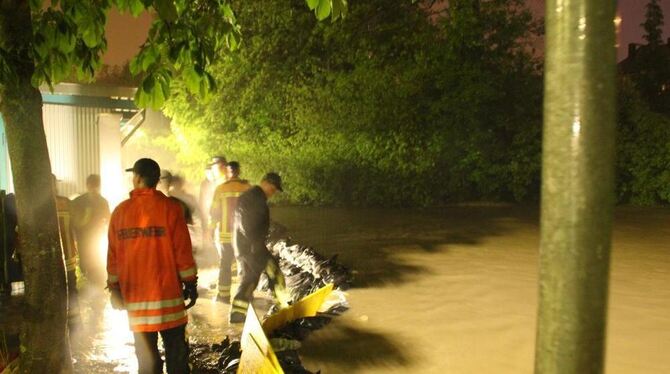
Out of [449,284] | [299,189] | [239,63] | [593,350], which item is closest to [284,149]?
[299,189]

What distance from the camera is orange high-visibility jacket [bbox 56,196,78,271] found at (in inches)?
253

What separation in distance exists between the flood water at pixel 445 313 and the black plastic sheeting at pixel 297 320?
20 cm

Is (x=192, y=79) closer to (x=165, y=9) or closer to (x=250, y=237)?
(x=165, y=9)

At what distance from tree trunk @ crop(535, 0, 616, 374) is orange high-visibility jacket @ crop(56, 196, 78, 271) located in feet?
18.8

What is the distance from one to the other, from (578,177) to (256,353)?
271cm

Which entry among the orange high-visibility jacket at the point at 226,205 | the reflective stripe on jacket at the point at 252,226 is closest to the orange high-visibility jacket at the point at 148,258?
the reflective stripe on jacket at the point at 252,226

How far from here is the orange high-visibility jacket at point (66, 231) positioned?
643 centimetres

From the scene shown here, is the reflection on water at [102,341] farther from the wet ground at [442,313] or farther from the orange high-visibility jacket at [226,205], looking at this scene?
Result: the orange high-visibility jacket at [226,205]

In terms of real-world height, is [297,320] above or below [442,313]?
above

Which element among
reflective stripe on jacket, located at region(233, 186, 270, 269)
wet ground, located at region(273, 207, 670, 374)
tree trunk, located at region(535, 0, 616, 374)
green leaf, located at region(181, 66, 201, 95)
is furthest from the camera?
reflective stripe on jacket, located at region(233, 186, 270, 269)

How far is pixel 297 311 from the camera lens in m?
6.29

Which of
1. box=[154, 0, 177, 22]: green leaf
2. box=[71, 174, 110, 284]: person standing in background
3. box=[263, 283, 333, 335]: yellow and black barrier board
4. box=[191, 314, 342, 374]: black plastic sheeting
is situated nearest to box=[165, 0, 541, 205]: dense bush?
box=[71, 174, 110, 284]: person standing in background

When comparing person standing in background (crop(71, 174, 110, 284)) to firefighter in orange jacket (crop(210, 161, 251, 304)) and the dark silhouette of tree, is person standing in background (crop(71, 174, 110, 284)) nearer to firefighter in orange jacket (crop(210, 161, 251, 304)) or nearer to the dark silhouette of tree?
firefighter in orange jacket (crop(210, 161, 251, 304))

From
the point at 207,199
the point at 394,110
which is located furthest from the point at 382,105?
the point at 207,199
